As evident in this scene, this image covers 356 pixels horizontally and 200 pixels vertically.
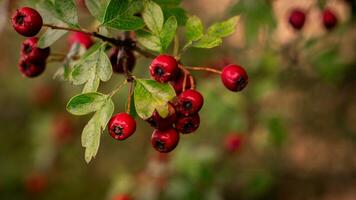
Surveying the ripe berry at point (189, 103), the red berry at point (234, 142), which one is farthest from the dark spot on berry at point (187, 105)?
the red berry at point (234, 142)

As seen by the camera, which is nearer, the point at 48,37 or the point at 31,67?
the point at 48,37

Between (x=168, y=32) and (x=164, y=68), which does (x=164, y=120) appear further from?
(x=168, y=32)

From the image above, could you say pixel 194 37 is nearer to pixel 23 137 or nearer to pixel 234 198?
pixel 234 198

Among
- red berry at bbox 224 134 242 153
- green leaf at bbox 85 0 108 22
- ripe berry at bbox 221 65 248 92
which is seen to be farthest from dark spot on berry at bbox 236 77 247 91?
red berry at bbox 224 134 242 153

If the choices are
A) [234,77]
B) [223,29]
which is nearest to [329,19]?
[223,29]

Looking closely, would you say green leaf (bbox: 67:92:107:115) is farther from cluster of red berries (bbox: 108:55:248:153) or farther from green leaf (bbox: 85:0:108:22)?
green leaf (bbox: 85:0:108:22)

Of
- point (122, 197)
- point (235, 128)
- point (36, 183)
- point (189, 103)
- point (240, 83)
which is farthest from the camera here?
point (36, 183)
